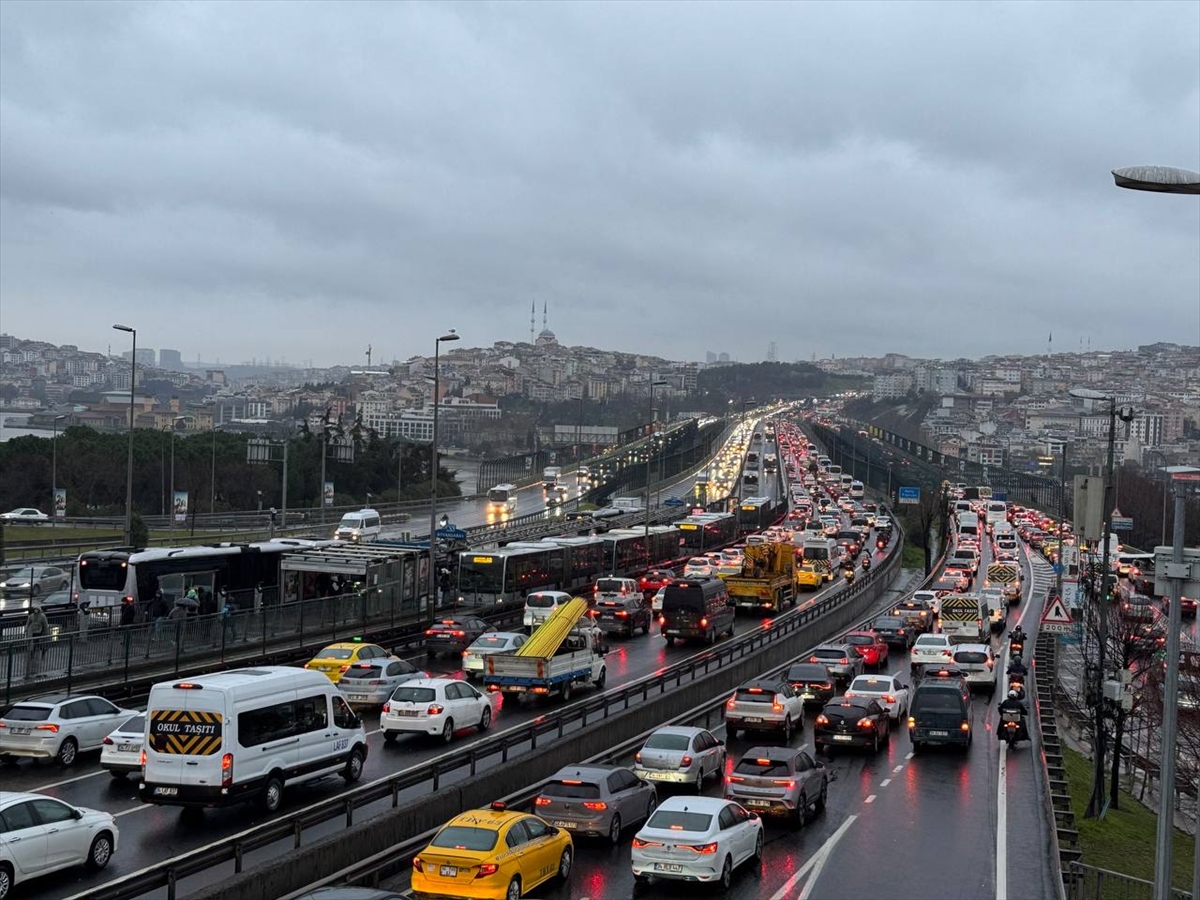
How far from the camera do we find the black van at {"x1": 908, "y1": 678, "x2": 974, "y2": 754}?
27953 millimetres

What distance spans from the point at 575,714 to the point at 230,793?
813 cm

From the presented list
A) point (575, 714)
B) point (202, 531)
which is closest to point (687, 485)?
point (202, 531)

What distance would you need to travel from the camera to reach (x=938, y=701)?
28.5m

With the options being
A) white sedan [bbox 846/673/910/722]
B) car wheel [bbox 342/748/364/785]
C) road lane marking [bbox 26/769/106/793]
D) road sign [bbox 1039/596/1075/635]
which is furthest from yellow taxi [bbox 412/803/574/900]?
road sign [bbox 1039/596/1075/635]

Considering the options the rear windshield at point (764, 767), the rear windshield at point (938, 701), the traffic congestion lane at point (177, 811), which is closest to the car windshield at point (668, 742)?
the rear windshield at point (764, 767)

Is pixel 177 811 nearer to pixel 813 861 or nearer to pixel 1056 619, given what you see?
pixel 813 861

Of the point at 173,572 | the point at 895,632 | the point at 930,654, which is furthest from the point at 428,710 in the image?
the point at 895,632

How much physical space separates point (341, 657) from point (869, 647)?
55.7 ft

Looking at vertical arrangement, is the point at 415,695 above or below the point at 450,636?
above

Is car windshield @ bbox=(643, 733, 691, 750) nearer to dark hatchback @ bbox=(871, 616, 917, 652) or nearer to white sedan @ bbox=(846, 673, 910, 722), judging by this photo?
white sedan @ bbox=(846, 673, 910, 722)

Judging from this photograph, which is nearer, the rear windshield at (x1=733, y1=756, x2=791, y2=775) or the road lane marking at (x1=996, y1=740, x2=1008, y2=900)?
the road lane marking at (x1=996, y1=740, x2=1008, y2=900)

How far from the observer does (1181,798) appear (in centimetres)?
4169

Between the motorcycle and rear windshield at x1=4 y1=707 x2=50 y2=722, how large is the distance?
1885 cm

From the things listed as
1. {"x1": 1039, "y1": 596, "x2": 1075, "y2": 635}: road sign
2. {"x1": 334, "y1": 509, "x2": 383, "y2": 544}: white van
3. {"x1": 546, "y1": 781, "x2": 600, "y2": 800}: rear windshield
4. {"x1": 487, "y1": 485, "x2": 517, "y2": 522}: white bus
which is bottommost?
{"x1": 487, "y1": 485, "x2": 517, "y2": 522}: white bus
